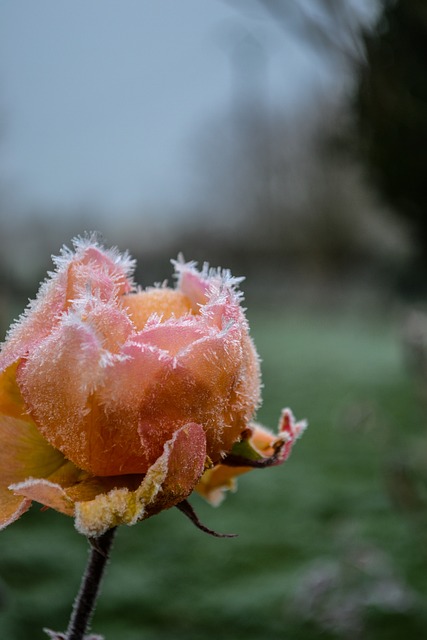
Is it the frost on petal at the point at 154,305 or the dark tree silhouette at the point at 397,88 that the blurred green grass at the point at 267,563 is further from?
the dark tree silhouette at the point at 397,88

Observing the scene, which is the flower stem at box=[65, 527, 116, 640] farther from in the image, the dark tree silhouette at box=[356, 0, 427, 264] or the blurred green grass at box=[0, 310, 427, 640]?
the dark tree silhouette at box=[356, 0, 427, 264]

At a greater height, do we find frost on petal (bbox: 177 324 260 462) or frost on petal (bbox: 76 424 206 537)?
frost on petal (bbox: 177 324 260 462)

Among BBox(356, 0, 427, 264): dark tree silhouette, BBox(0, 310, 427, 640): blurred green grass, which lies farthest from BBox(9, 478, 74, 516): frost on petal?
BBox(356, 0, 427, 264): dark tree silhouette

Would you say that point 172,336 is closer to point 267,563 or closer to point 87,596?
point 87,596

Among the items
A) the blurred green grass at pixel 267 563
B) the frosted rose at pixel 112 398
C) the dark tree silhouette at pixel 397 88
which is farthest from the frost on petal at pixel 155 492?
the dark tree silhouette at pixel 397 88

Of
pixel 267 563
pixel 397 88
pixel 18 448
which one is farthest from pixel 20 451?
pixel 397 88

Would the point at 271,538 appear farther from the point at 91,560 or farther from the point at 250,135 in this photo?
the point at 250,135
